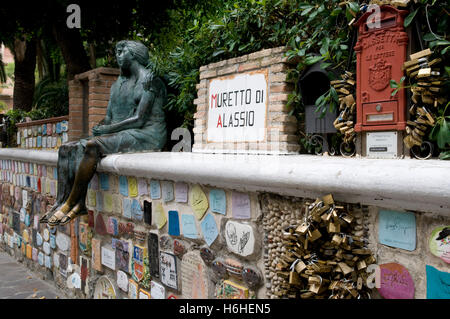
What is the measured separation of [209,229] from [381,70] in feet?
4.12

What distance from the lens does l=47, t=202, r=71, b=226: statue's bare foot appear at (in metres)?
3.13

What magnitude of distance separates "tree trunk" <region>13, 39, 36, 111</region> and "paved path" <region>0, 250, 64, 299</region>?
4974 millimetres

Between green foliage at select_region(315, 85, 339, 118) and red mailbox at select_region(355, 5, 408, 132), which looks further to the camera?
green foliage at select_region(315, 85, 339, 118)

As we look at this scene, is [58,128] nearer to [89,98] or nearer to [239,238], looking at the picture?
[89,98]

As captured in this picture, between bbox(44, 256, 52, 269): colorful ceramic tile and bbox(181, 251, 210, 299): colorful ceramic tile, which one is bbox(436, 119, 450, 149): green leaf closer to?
bbox(181, 251, 210, 299): colorful ceramic tile

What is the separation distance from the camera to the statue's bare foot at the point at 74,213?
319cm

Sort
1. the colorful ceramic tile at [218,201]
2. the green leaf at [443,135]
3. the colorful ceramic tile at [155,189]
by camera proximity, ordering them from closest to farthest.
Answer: the green leaf at [443,135] → the colorful ceramic tile at [218,201] → the colorful ceramic tile at [155,189]

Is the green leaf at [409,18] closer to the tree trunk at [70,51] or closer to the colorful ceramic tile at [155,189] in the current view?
the colorful ceramic tile at [155,189]

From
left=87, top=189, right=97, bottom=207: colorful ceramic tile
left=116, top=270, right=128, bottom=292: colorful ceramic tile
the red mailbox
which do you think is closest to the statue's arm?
left=87, top=189, right=97, bottom=207: colorful ceramic tile

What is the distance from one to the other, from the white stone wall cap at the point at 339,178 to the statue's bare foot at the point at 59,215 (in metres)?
1.15

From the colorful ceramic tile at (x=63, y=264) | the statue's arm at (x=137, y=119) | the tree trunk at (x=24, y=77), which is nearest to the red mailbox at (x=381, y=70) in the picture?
the statue's arm at (x=137, y=119)

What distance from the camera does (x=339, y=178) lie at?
4.92ft

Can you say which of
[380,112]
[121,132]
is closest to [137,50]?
[121,132]

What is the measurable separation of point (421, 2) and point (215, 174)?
1288mm
